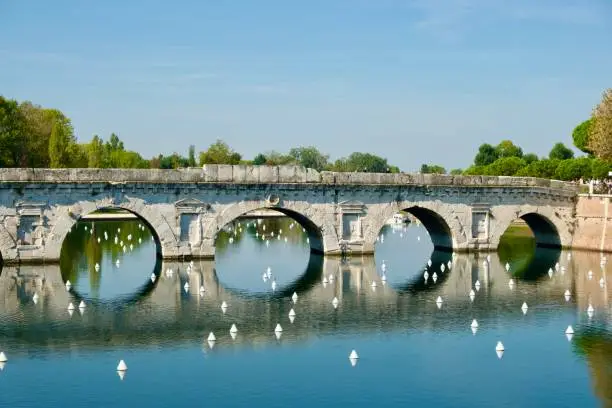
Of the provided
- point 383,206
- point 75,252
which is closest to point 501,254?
point 383,206

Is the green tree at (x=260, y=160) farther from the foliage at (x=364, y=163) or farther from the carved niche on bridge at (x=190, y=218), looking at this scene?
the carved niche on bridge at (x=190, y=218)

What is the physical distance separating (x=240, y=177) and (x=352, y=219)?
8817mm

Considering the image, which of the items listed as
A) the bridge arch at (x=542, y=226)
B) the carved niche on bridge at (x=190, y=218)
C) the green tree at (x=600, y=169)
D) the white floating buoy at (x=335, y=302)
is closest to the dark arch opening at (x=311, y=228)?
the carved niche on bridge at (x=190, y=218)

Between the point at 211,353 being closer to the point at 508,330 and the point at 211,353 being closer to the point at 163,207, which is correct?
the point at 508,330

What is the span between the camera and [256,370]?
29547 mm

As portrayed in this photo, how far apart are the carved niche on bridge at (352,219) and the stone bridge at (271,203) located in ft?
0.23

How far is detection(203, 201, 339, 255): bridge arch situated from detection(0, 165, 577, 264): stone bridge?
0.07 meters

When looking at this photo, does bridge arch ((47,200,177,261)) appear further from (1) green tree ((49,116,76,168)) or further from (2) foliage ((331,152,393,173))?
(2) foliage ((331,152,393,173))

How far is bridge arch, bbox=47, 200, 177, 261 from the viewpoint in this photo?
5088 centimetres

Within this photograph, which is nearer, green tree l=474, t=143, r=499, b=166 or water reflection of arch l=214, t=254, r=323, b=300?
water reflection of arch l=214, t=254, r=323, b=300

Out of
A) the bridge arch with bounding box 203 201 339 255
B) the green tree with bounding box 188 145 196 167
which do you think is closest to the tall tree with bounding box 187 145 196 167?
the green tree with bounding box 188 145 196 167

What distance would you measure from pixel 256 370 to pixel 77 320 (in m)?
11.7

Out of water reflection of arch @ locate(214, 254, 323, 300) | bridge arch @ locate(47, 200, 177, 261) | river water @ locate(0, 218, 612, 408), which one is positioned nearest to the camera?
river water @ locate(0, 218, 612, 408)

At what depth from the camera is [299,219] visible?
5888 centimetres
